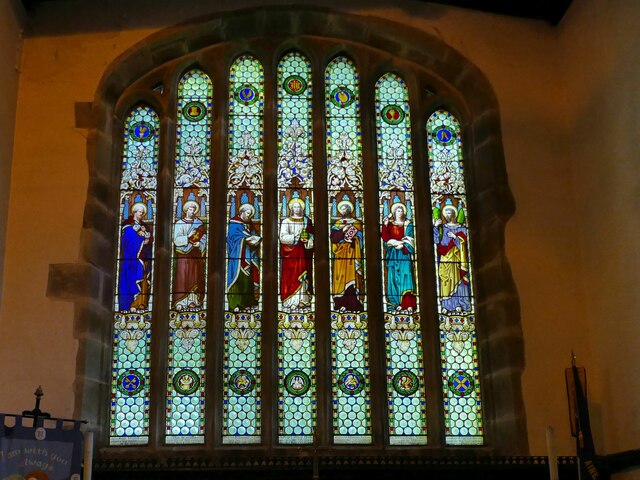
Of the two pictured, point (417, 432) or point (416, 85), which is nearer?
point (417, 432)

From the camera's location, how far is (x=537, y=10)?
Result: 1073 centimetres

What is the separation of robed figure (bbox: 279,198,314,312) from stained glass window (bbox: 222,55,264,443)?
0.78 feet

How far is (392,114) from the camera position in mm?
10758

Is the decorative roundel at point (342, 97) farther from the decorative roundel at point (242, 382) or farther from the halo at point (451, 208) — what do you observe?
the decorative roundel at point (242, 382)

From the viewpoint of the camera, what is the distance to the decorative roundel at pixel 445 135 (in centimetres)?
1073

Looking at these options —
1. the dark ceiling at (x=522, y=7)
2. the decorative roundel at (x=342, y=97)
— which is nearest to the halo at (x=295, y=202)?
the decorative roundel at (x=342, y=97)

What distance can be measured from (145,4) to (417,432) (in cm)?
506

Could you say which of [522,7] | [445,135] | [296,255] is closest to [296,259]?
[296,255]

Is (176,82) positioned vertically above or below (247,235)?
above

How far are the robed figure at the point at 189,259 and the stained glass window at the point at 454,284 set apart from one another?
91.0 inches

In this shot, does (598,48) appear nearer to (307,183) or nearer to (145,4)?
(307,183)

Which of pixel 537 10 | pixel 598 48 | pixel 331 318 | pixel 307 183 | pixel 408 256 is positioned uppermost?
pixel 537 10

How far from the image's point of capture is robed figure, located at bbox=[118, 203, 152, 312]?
9.92 m

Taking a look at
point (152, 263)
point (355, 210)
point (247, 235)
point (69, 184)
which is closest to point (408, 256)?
point (355, 210)
